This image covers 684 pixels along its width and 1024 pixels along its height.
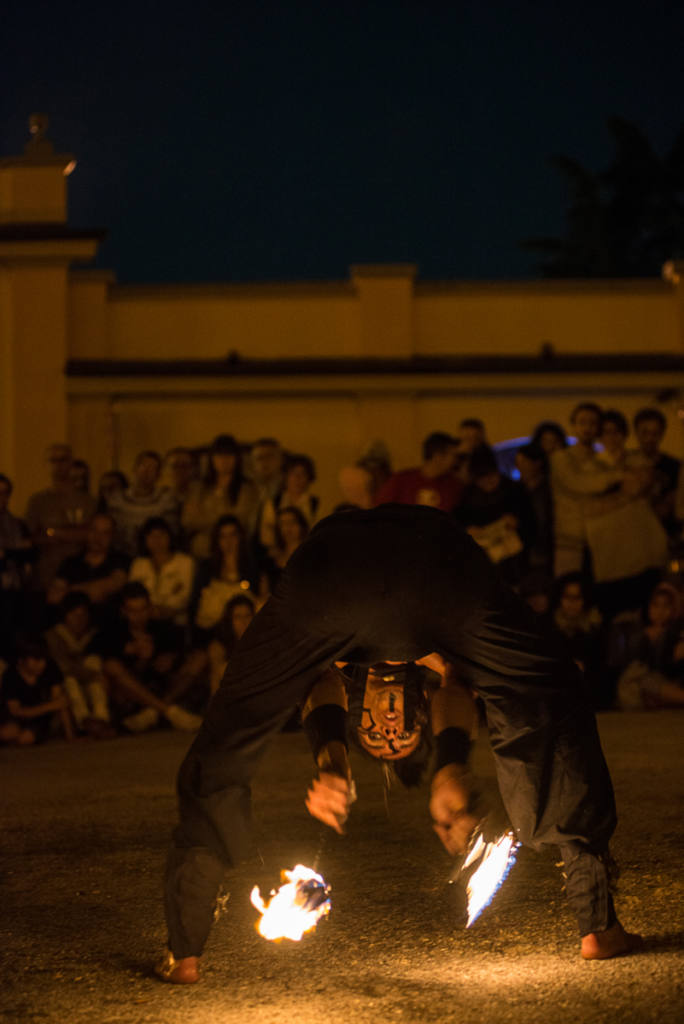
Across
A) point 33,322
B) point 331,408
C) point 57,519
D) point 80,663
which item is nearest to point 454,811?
point 80,663

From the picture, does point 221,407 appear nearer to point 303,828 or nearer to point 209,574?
point 209,574

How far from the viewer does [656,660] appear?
8969mm

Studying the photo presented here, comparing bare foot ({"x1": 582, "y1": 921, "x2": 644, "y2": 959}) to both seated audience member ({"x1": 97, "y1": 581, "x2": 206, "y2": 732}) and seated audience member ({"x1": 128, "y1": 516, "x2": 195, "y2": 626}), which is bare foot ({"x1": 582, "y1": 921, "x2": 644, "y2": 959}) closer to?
seated audience member ({"x1": 97, "y1": 581, "x2": 206, "y2": 732})

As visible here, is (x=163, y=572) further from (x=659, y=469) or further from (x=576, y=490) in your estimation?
(x=659, y=469)

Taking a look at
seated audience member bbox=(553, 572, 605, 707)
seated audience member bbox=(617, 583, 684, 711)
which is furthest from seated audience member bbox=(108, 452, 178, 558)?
seated audience member bbox=(617, 583, 684, 711)

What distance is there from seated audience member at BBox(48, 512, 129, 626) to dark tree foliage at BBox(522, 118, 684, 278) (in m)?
29.1

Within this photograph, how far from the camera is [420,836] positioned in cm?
547

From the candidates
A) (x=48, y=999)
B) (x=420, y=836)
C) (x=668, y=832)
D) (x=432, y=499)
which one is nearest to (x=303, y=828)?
(x=420, y=836)

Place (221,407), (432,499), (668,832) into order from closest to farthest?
1. (668,832)
2. (432,499)
3. (221,407)

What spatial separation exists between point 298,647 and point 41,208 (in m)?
11.9

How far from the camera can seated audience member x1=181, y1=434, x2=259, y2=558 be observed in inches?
380

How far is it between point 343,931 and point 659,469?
20.4 ft

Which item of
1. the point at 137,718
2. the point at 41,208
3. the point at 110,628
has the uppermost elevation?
the point at 41,208

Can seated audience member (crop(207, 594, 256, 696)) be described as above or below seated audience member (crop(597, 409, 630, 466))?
below
